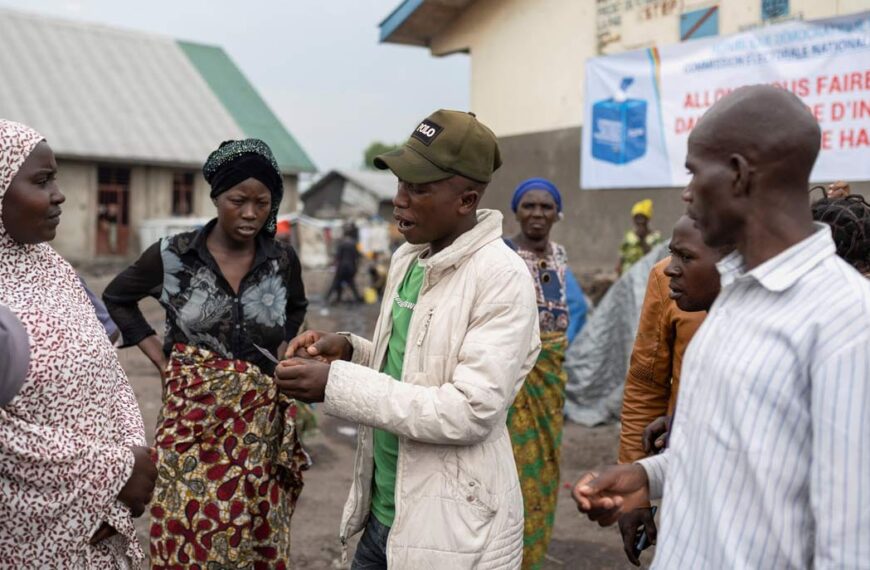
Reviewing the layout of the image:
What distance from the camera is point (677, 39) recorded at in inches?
309

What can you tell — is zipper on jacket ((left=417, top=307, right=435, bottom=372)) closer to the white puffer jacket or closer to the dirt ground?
the white puffer jacket

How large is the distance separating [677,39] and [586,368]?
3254 mm

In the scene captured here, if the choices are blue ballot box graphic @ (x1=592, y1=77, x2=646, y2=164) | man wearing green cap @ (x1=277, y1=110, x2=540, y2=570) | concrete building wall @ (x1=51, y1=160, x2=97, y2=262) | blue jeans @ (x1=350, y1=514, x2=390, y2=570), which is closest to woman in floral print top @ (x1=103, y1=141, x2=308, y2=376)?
man wearing green cap @ (x1=277, y1=110, x2=540, y2=570)

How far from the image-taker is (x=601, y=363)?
777cm

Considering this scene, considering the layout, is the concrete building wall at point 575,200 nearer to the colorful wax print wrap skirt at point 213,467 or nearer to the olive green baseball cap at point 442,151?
the colorful wax print wrap skirt at point 213,467

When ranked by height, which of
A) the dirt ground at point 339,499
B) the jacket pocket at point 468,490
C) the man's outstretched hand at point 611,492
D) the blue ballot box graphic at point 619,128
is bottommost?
the dirt ground at point 339,499

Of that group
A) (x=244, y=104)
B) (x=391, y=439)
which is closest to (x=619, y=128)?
(x=391, y=439)

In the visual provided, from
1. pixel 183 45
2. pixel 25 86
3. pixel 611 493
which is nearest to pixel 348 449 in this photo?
pixel 611 493

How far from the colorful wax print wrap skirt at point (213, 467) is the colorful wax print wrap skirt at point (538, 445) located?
57.6 inches

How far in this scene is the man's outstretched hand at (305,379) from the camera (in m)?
2.21

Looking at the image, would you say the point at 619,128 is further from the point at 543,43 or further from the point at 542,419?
the point at 542,419

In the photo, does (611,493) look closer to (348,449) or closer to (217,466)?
(217,466)

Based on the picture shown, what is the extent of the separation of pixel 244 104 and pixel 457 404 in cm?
2798

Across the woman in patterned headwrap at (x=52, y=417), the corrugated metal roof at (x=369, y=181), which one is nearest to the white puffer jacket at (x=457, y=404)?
the woman in patterned headwrap at (x=52, y=417)
